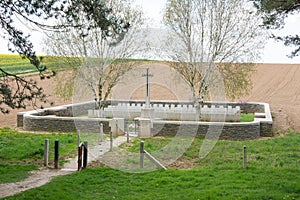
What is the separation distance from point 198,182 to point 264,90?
32561mm

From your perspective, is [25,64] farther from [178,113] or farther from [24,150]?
[24,150]

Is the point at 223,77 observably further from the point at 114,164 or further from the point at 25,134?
the point at 114,164

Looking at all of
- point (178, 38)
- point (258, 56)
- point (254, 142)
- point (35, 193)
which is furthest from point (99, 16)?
point (258, 56)

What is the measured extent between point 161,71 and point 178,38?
312cm

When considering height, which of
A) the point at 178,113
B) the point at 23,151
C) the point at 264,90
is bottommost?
the point at 23,151

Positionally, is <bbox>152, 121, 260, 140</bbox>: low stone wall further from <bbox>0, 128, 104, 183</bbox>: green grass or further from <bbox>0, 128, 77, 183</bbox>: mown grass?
<bbox>0, 128, 77, 183</bbox>: mown grass

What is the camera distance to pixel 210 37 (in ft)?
71.2

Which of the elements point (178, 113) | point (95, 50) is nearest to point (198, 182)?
point (178, 113)

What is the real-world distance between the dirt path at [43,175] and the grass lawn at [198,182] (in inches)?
16.0

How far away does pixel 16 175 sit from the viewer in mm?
10047

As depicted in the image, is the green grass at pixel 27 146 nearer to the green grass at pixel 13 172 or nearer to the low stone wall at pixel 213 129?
the green grass at pixel 13 172

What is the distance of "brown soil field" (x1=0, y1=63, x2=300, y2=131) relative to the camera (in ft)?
76.3

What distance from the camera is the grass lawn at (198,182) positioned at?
8.09 metres

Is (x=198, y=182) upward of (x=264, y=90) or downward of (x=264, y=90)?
downward
